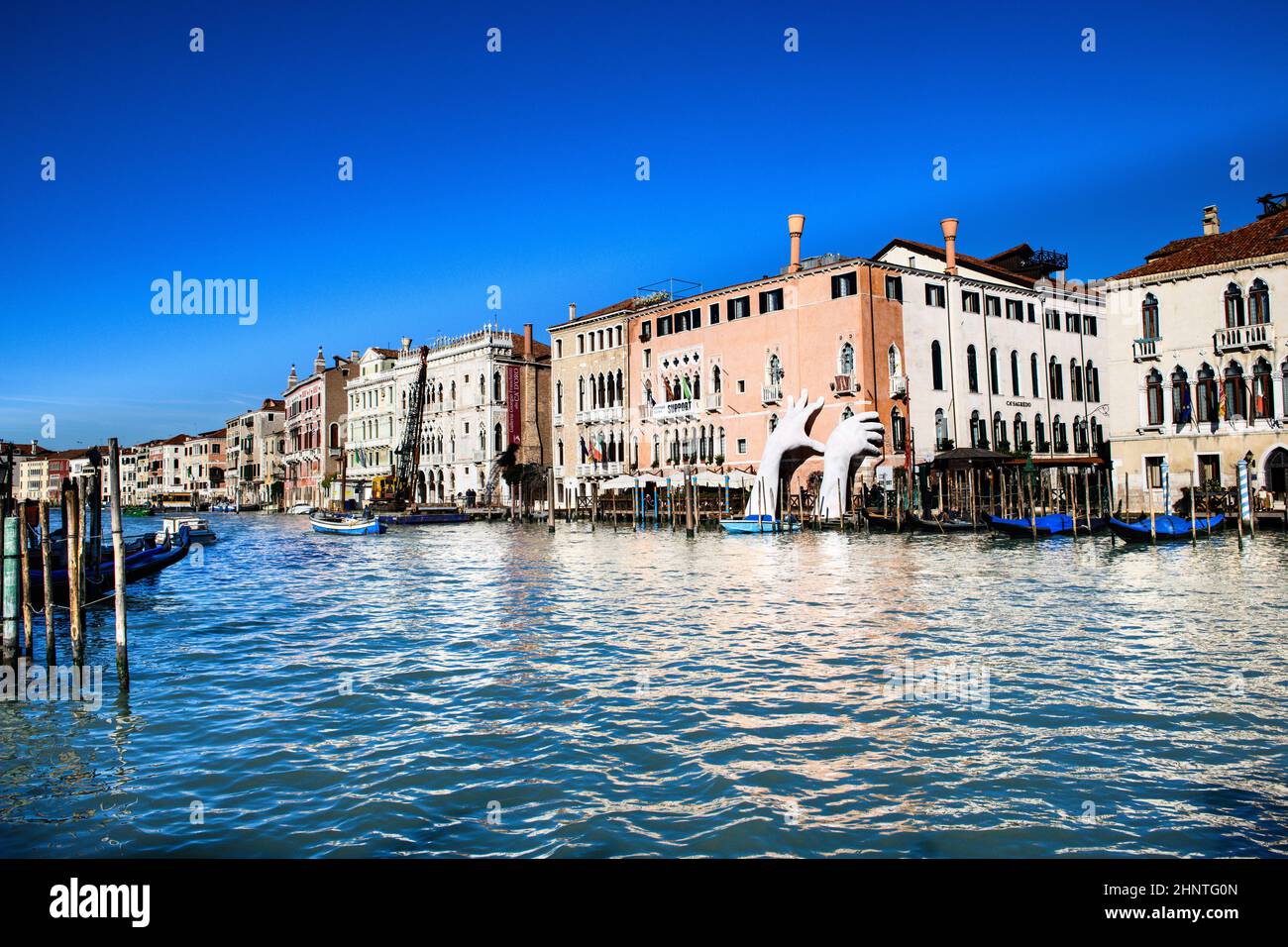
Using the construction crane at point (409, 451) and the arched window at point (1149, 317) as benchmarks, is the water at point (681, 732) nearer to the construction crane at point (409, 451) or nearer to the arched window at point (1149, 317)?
the arched window at point (1149, 317)

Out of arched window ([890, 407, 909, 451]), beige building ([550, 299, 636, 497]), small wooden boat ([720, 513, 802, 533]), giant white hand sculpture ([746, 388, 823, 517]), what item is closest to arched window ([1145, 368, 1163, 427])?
arched window ([890, 407, 909, 451])

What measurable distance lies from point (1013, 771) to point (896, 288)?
30867 millimetres

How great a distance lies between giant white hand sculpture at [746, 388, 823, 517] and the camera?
1273 inches

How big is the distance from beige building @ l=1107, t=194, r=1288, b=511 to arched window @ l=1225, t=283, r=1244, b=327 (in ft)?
0.08

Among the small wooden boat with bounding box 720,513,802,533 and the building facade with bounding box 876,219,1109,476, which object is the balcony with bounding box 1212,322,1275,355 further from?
the small wooden boat with bounding box 720,513,802,533

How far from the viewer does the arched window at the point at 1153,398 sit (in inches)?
1169

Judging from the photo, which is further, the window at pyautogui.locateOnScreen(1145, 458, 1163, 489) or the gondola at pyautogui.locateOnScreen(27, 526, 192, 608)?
the window at pyautogui.locateOnScreen(1145, 458, 1163, 489)

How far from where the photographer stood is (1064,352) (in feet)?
133

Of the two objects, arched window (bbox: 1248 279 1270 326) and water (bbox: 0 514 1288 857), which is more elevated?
arched window (bbox: 1248 279 1270 326)

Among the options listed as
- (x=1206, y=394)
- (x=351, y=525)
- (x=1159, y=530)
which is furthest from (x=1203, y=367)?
(x=351, y=525)

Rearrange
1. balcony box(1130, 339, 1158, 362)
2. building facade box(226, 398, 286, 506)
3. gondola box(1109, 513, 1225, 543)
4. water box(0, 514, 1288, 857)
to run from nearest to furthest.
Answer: water box(0, 514, 1288, 857), gondola box(1109, 513, 1225, 543), balcony box(1130, 339, 1158, 362), building facade box(226, 398, 286, 506)
